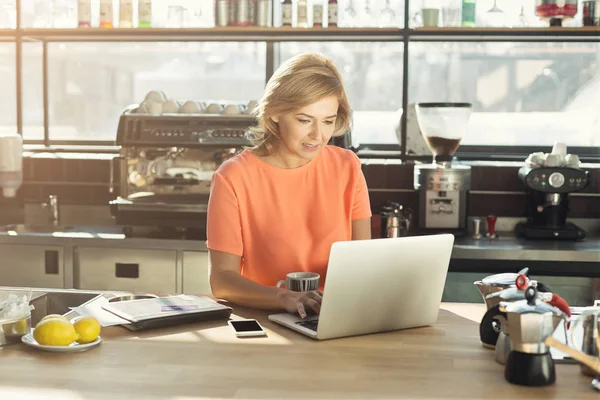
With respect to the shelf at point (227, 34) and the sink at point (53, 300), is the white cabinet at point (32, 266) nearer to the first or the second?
the shelf at point (227, 34)

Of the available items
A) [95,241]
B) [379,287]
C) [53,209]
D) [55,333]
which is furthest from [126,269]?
[379,287]

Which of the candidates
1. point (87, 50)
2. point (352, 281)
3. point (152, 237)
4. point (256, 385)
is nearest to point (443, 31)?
point (152, 237)

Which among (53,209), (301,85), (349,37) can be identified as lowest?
(53,209)

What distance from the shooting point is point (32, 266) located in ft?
12.2

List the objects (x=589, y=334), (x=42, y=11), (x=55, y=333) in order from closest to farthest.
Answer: (x=589, y=334)
(x=55, y=333)
(x=42, y=11)

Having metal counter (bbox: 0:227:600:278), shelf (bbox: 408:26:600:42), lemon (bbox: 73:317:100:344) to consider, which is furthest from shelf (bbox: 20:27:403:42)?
lemon (bbox: 73:317:100:344)

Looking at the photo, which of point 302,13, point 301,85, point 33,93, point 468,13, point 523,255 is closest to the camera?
point 301,85

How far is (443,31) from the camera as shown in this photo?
12.3 feet

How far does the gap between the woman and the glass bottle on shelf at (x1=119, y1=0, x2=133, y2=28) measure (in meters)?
1.81

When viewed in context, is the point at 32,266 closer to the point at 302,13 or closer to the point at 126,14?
the point at 126,14

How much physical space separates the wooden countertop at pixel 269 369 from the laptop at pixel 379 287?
0.03m

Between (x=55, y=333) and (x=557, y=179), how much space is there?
2442mm

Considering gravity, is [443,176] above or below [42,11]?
below

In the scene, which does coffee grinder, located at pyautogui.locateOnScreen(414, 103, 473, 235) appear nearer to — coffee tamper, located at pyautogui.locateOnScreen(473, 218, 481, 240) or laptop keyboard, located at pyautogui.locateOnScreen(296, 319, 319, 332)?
coffee tamper, located at pyautogui.locateOnScreen(473, 218, 481, 240)
